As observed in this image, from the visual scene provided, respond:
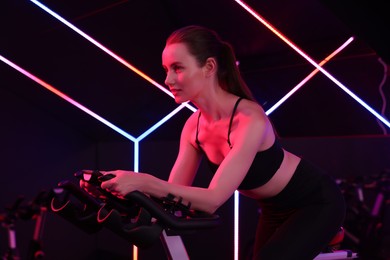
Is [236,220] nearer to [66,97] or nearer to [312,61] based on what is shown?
[312,61]

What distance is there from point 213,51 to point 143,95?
2787 millimetres

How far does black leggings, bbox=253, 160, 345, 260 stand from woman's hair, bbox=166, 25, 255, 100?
395 millimetres

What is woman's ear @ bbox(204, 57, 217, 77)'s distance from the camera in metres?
1.85

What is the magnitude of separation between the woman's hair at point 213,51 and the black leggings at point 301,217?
395 mm

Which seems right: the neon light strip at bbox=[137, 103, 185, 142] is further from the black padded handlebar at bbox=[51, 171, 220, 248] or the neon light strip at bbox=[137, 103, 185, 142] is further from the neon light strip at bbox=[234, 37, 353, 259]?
the black padded handlebar at bbox=[51, 171, 220, 248]

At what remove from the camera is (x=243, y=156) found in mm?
1674

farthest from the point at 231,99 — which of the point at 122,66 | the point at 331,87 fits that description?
the point at 122,66

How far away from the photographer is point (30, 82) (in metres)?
4.38

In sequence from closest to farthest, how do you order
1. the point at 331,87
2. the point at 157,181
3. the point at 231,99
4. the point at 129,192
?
the point at 129,192 < the point at 157,181 < the point at 231,99 < the point at 331,87

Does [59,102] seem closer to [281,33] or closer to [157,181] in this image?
[281,33]

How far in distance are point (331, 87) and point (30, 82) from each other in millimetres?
2478

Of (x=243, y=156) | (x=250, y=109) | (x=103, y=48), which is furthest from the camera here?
(x=103, y=48)

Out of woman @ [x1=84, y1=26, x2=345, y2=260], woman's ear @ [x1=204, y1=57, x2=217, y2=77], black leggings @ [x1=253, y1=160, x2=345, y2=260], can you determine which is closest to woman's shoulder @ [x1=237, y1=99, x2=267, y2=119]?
woman @ [x1=84, y1=26, x2=345, y2=260]

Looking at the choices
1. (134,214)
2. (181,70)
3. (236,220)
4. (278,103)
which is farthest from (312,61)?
(134,214)
